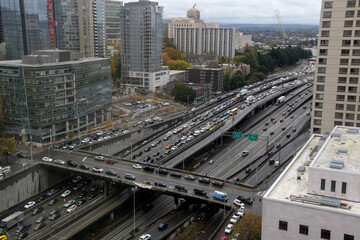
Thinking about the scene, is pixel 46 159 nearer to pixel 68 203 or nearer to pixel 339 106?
pixel 68 203

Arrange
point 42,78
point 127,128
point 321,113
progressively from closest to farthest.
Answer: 1. point 321,113
2. point 42,78
3. point 127,128

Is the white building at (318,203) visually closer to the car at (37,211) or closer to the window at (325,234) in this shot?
the window at (325,234)

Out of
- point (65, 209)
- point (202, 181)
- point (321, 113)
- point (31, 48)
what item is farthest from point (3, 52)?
point (321, 113)

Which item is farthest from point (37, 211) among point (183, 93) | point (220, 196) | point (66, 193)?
point (183, 93)

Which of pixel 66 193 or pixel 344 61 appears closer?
pixel 344 61

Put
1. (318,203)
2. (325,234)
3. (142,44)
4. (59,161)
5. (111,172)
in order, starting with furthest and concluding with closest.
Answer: (142,44) < (59,161) < (111,172) < (318,203) < (325,234)

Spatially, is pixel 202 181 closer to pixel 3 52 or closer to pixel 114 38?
pixel 3 52
